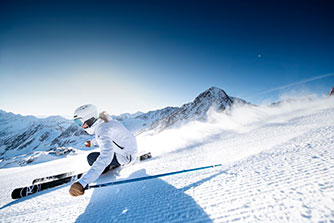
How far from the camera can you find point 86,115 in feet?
9.52

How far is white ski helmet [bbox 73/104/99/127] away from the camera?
289cm

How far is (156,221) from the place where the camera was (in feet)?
4.61

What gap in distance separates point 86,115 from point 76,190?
4.99 ft

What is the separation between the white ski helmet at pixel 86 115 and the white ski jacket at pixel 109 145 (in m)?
0.12

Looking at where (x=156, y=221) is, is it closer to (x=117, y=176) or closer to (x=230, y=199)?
(x=230, y=199)

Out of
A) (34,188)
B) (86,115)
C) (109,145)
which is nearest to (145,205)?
(109,145)

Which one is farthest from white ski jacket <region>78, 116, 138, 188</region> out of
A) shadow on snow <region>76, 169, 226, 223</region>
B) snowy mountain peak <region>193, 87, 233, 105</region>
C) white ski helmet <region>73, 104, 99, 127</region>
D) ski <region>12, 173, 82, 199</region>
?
snowy mountain peak <region>193, 87, 233, 105</region>

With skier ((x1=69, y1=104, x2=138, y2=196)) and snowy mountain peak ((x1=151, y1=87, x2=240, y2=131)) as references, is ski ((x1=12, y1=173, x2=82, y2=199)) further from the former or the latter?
snowy mountain peak ((x1=151, y1=87, x2=240, y2=131))

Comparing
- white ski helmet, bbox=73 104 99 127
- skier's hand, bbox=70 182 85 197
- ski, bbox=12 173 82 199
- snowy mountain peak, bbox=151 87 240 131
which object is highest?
snowy mountain peak, bbox=151 87 240 131

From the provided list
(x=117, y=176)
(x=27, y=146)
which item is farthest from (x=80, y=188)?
(x=27, y=146)

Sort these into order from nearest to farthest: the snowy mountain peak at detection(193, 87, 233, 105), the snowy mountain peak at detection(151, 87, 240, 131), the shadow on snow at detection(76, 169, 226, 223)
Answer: the shadow on snow at detection(76, 169, 226, 223) < the snowy mountain peak at detection(151, 87, 240, 131) < the snowy mountain peak at detection(193, 87, 233, 105)

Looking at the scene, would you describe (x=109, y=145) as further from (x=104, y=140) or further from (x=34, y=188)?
(x=34, y=188)

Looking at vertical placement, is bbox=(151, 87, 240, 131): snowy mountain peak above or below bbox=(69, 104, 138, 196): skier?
above

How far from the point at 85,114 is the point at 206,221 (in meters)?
2.90
